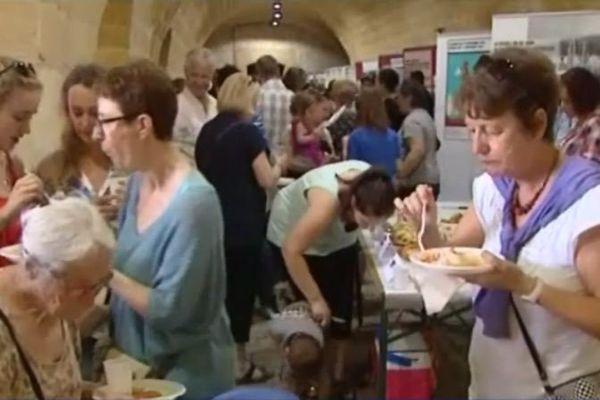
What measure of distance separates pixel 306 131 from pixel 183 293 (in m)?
3.98

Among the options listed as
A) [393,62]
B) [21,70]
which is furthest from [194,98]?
[393,62]

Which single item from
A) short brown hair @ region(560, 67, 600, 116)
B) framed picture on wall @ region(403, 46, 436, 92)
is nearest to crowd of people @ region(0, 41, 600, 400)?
short brown hair @ region(560, 67, 600, 116)

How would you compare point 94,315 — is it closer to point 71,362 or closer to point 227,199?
point 71,362

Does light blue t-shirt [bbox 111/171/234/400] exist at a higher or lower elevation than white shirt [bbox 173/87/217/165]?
lower

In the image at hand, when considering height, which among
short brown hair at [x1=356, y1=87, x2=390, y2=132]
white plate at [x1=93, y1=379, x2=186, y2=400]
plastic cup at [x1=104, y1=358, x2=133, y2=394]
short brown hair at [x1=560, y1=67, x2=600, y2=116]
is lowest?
white plate at [x1=93, y1=379, x2=186, y2=400]

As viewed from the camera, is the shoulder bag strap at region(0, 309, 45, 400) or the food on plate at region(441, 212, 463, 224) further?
the food on plate at region(441, 212, 463, 224)

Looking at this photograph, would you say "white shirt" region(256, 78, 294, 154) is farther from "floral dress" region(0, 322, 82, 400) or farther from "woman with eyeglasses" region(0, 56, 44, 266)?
"floral dress" region(0, 322, 82, 400)

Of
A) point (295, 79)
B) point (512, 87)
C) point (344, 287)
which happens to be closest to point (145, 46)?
point (295, 79)

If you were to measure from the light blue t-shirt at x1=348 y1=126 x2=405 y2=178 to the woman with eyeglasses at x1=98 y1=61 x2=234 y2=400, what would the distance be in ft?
10.4

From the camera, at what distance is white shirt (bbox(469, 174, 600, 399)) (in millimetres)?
1514

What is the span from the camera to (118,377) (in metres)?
1.66

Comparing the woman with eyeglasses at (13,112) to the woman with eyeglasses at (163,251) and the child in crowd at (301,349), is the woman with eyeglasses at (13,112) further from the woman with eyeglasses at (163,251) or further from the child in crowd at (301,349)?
the child in crowd at (301,349)

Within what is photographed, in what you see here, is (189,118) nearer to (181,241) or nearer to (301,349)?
(301,349)

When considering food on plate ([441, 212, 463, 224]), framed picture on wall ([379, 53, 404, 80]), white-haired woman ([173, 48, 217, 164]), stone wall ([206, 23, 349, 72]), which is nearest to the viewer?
food on plate ([441, 212, 463, 224])
